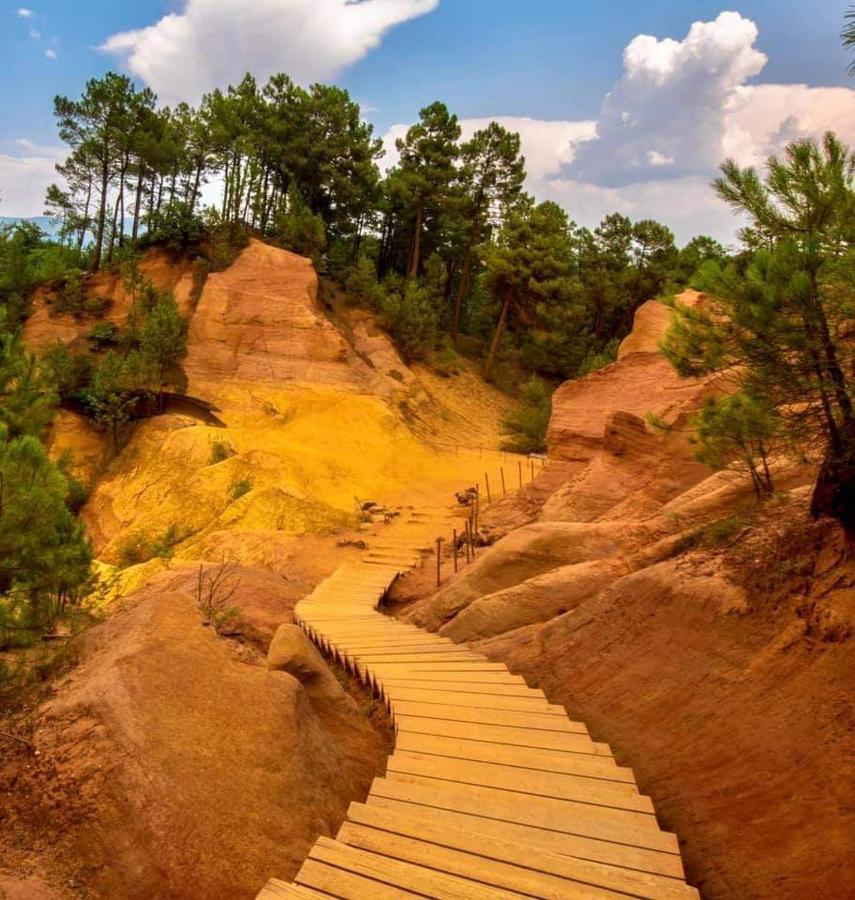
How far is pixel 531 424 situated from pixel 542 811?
23.9 meters

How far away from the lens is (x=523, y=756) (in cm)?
429

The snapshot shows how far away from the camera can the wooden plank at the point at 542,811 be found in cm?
A: 343

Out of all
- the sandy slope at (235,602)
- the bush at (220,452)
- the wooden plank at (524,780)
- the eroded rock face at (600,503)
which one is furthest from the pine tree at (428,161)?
the wooden plank at (524,780)

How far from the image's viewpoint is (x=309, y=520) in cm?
1683

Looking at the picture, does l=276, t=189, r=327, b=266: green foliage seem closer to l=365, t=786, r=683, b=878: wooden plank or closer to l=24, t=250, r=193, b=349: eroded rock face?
l=24, t=250, r=193, b=349: eroded rock face

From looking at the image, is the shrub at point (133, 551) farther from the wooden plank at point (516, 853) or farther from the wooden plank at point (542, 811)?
the wooden plank at point (516, 853)

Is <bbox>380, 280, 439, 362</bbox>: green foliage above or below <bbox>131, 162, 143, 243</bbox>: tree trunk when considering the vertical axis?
below

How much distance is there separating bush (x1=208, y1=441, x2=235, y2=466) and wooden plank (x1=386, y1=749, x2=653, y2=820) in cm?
1644

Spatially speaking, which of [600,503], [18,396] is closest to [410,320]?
[600,503]

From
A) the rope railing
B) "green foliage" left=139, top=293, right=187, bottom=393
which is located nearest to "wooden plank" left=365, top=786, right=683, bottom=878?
the rope railing

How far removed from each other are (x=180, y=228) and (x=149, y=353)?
8.53 m

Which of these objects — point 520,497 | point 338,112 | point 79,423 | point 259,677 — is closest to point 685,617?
point 259,677

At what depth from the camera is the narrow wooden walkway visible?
2.95m

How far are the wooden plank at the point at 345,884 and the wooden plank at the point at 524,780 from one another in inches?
45.8
